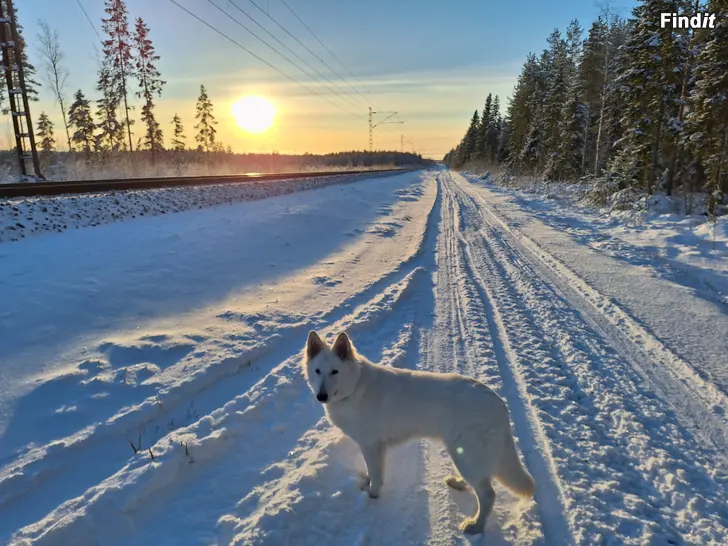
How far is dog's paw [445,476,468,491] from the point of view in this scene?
3.27m

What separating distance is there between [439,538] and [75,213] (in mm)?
10788

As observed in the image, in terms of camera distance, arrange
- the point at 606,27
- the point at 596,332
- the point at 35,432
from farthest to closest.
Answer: the point at 606,27
the point at 596,332
the point at 35,432

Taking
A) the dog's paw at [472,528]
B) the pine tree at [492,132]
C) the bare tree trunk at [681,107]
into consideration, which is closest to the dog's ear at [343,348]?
the dog's paw at [472,528]

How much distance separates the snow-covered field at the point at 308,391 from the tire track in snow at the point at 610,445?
0.02 meters

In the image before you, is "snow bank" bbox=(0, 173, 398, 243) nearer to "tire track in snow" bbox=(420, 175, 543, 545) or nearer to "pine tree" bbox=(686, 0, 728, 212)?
"tire track in snow" bbox=(420, 175, 543, 545)

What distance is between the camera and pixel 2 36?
55.2 ft

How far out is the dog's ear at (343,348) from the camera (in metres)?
3.21

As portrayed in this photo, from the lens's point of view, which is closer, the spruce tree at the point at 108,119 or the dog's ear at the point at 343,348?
the dog's ear at the point at 343,348

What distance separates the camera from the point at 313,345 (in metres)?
3.35

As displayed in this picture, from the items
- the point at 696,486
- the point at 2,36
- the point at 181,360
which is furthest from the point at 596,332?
the point at 2,36

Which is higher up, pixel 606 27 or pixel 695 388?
pixel 606 27

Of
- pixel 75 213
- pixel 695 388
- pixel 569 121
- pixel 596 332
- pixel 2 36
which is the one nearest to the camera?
pixel 695 388

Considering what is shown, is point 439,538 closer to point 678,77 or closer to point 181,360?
point 181,360

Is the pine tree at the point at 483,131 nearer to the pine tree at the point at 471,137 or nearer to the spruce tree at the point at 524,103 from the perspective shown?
the pine tree at the point at 471,137
